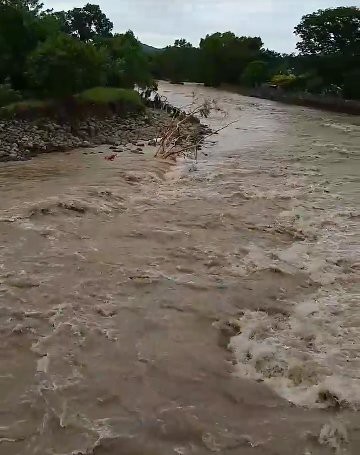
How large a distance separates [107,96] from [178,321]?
1706 cm

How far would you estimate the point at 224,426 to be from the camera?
13.7ft

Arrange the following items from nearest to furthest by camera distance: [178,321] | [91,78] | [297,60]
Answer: [178,321] → [91,78] → [297,60]

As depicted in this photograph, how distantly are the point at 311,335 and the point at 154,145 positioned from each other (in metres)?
13.5

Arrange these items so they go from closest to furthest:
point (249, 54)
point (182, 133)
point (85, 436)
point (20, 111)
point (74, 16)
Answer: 1. point (85, 436)
2. point (20, 111)
3. point (182, 133)
4. point (249, 54)
5. point (74, 16)

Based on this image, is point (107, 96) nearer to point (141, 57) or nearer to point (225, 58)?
point (141, 57)

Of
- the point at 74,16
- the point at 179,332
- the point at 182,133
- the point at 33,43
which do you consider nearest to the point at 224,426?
the point at 179,332

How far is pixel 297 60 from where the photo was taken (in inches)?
1661

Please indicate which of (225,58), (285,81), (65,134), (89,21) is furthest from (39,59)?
(89,21)

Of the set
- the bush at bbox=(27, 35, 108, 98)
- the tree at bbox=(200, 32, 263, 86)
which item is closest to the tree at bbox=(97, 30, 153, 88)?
the bush at bbox=(27, 35, 108, 98)

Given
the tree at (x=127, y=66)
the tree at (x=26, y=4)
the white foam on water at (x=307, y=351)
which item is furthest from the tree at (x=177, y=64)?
the white foam on water at (x=307, y=351)

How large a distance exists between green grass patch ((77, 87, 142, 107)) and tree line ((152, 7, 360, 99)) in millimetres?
19303

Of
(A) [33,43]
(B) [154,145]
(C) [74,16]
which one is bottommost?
(B) [154,145]

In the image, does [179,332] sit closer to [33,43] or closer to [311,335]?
[311,335]

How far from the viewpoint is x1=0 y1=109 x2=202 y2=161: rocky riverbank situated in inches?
628
